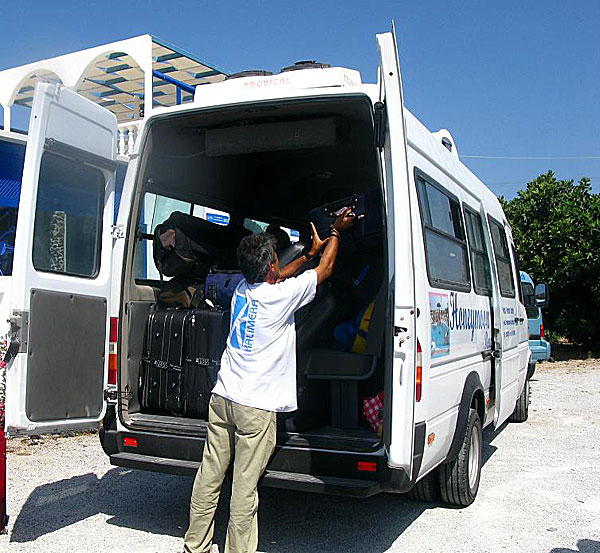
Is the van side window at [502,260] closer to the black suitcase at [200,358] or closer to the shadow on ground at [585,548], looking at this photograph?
the shadow on ground at [585,548]

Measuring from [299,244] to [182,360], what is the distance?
1136 mm

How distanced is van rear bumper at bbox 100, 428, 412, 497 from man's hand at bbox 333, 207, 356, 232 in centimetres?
145

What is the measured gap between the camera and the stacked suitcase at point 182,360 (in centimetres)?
499

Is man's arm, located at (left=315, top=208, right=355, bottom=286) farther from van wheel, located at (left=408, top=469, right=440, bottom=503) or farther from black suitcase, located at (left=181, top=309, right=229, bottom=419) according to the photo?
van wheel, located at (left=408, top=469, right=440, bottom=503)

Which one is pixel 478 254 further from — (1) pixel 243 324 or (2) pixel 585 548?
(1) pixel 243 324

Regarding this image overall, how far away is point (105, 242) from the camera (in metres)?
5.09

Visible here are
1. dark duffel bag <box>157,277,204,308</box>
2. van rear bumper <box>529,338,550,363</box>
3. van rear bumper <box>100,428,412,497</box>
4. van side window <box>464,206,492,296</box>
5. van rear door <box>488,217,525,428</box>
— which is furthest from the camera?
van rear bumper <box>529,338,550,363</box>

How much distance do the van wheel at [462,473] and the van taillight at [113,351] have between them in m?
2.33

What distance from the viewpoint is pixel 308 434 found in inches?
178

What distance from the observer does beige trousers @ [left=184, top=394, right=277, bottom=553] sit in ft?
13.5

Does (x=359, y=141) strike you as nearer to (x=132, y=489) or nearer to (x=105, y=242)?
(x=105, y=242)

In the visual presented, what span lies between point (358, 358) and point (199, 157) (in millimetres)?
2228

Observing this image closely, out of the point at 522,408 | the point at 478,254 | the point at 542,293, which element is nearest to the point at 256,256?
the point at 478,254

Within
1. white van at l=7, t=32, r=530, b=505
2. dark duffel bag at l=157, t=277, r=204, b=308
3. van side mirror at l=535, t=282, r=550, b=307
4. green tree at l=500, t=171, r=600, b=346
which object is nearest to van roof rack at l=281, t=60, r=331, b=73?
white van at l=7, t=32, r=530, b=505
